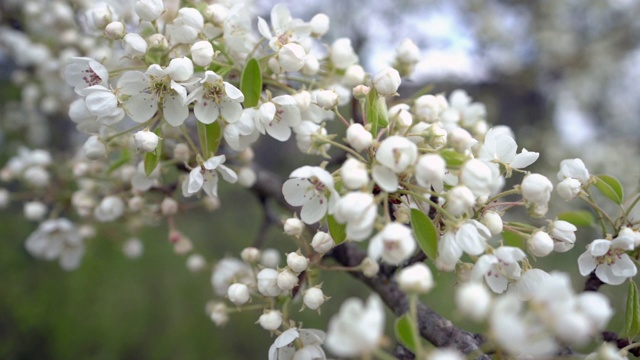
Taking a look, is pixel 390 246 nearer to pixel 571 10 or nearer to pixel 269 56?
pixel 269 56

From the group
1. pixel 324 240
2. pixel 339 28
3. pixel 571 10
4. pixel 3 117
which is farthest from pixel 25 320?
pixel 571 10

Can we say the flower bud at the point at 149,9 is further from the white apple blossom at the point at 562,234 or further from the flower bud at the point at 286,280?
the white apple blossom at the point at 562,234

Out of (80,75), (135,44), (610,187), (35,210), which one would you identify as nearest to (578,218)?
(610,187)

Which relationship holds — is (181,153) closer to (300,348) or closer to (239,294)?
(239,294)

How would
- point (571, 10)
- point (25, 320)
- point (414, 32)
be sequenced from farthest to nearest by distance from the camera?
point (571, 10), point (414, 32), point (25, 320)

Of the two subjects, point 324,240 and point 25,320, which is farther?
point 25,320

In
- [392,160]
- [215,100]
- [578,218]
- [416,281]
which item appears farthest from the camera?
[578,218]

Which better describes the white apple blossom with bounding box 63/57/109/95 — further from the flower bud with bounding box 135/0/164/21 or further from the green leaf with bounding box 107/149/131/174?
the green leaf with bounding box 107/149/131/174
